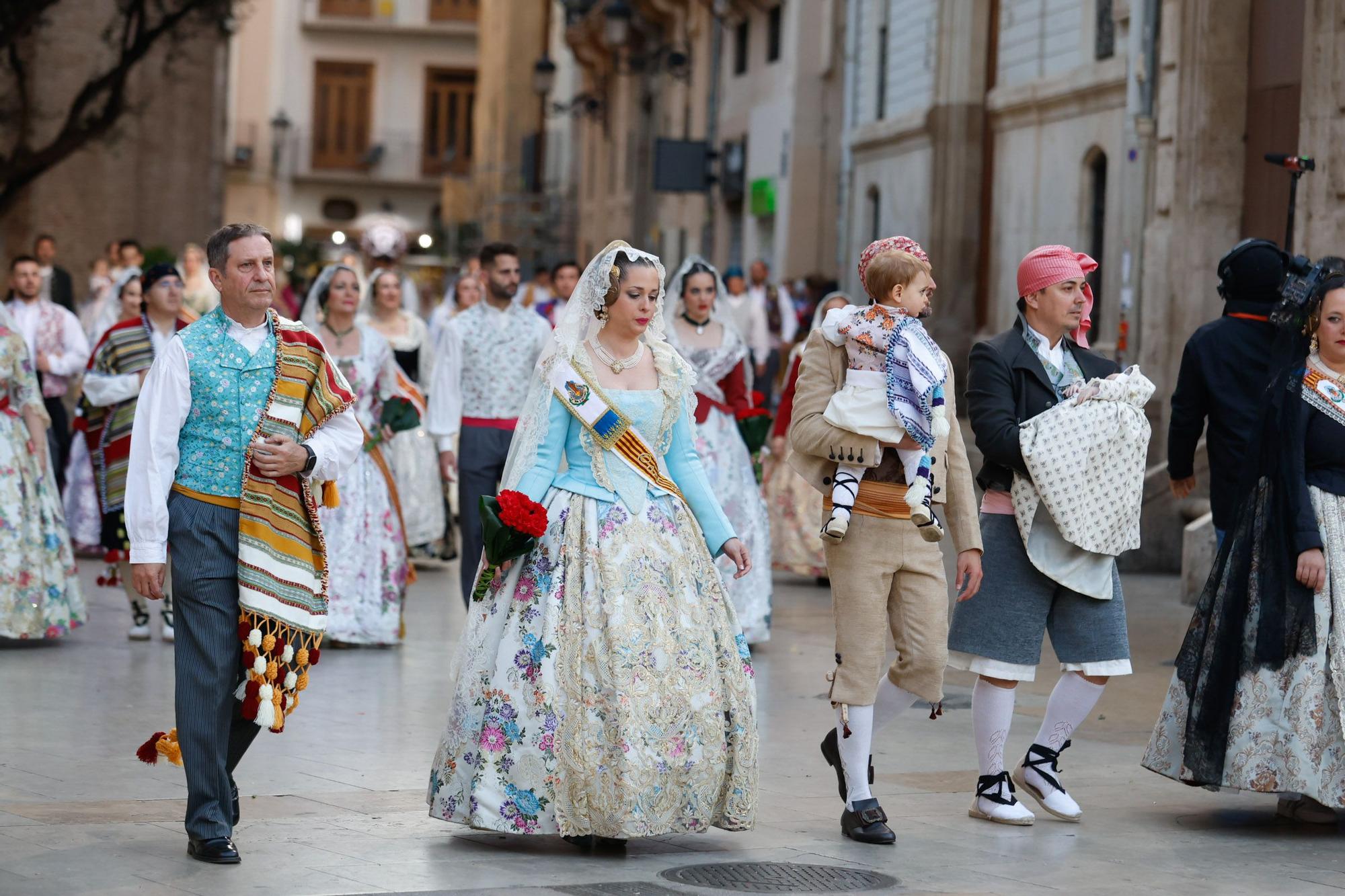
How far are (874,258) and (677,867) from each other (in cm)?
204

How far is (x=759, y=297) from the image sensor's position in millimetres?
19359

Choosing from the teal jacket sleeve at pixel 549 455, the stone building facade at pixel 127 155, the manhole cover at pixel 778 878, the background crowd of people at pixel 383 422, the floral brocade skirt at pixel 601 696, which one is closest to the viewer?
the manhole cover at pixel 778 878

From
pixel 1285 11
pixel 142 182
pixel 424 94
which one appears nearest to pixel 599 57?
pixel 142 182

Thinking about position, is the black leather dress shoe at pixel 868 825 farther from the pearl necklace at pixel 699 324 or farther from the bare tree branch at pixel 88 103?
the bare tree branch at pixel 88 103

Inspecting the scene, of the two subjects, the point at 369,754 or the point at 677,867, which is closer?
the point at 677,867

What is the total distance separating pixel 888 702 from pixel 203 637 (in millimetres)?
2266

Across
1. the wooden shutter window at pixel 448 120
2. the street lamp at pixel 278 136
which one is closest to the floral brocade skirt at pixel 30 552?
the street lamp at pixel 278 136

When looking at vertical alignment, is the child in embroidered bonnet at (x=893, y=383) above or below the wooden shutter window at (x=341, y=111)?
below

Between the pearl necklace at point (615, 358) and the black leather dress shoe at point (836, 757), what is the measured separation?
1.36 metres

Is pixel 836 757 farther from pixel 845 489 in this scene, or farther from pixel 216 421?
pixel 216 421

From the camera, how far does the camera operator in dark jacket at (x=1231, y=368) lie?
8.45 m

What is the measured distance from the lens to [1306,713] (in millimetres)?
6930

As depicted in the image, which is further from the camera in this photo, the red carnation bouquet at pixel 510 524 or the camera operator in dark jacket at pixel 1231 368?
the camera operator in dark jacket at pixel 1231 368

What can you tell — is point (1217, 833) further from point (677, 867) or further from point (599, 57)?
point (599, 57)
